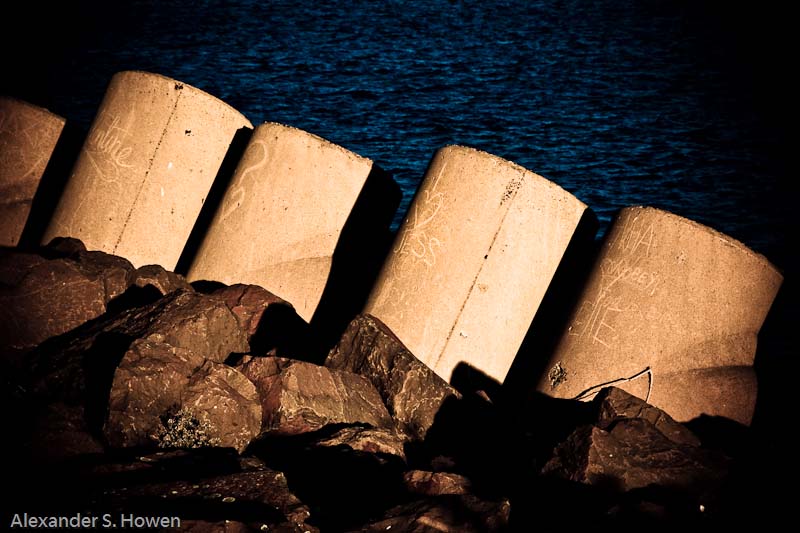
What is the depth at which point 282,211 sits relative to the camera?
27.6ft

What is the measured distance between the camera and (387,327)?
7.52 metres

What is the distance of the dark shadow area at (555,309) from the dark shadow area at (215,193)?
137 inches

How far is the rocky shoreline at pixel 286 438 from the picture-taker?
488cm

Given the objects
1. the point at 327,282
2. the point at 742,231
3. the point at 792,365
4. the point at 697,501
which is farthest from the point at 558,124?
the point at 697,501

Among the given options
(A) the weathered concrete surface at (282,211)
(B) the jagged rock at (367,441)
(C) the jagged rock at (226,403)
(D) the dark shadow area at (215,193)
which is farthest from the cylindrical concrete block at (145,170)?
(B) the jagged rock at (367,441)

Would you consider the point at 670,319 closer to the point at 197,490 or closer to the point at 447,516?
the point at 447,516

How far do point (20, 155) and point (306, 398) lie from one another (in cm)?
547

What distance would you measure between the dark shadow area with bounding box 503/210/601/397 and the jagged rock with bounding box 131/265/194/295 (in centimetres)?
313

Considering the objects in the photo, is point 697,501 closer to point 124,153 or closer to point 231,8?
point 124,153

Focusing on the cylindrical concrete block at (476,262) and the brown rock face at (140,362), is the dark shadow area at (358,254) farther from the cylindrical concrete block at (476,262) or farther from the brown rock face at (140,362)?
the brown rock face at (140,362)

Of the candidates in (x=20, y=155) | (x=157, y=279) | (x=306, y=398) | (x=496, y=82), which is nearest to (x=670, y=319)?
(x=306, y=398)

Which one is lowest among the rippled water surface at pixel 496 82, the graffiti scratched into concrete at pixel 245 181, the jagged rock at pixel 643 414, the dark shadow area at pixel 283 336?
the dark shadow area at pixel 283 336

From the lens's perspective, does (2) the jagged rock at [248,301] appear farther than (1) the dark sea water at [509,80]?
No

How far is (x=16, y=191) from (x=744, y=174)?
13.0 meters
